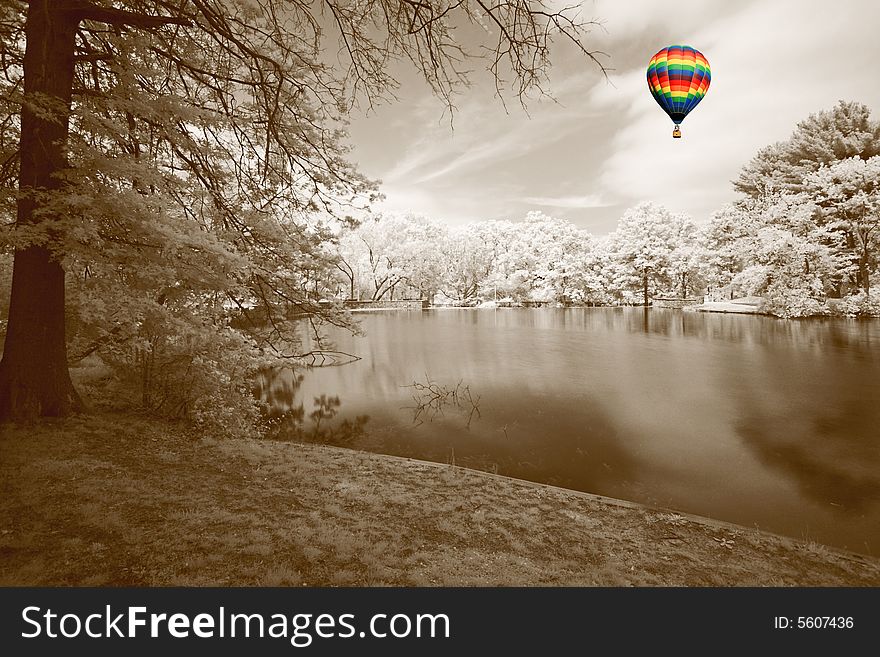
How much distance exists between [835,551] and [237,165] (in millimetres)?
10192

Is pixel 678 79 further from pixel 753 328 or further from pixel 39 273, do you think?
pixel 753 328

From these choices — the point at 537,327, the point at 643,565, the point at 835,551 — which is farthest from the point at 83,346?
the point at 537,327

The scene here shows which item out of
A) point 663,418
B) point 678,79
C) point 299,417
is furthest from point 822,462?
point 678,79

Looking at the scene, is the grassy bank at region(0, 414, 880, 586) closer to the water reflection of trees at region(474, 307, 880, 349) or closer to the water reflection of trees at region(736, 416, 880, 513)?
the water reflection of trees at region(736, 416, 880, 513)

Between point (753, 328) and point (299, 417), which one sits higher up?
point (753, 328)

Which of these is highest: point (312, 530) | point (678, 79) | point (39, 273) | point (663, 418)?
point (678, 79)

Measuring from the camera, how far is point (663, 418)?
13.1 metres

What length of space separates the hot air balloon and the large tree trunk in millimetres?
19565

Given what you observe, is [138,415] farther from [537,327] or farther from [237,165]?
[537,327]

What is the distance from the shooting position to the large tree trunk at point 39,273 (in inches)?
216

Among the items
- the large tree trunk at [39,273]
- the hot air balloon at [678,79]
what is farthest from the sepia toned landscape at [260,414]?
the hot air balloon at [678,79]

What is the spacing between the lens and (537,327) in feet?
127

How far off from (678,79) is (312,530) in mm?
21034
